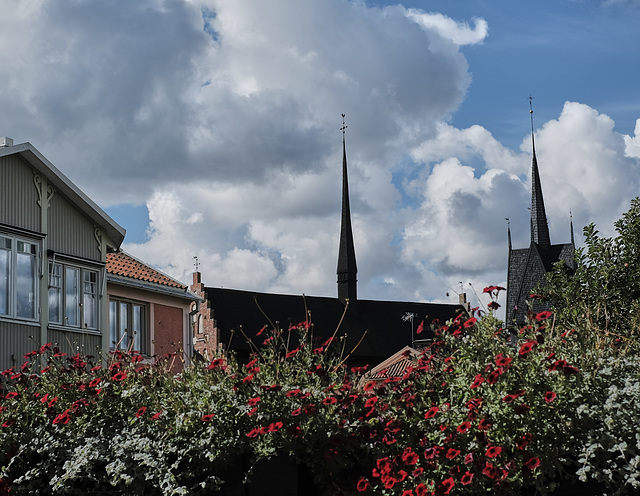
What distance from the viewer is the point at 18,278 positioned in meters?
16.3

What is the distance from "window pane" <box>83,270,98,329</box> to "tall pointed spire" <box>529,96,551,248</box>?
49943 mm

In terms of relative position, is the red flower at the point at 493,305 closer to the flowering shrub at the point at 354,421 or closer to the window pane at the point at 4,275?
the flowering shrub at the point at 354,421

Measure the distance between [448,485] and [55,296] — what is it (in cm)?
1334

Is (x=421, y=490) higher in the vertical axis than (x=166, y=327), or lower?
lower

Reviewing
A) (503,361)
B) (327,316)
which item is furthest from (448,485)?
(327,316)

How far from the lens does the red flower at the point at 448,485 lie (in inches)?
223

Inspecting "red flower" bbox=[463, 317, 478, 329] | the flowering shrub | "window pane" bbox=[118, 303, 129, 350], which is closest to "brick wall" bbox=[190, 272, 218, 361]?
"window pane" bbox=[118, 303, 129, 350]

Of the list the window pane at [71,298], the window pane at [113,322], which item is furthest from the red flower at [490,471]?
the window pane at [113,322]

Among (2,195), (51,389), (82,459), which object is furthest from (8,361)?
(82,459)

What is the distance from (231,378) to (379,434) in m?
1.35

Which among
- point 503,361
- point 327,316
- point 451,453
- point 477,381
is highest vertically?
A: point 327,316

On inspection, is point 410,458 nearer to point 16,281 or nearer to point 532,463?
point 532,463

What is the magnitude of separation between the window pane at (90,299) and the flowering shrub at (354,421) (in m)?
10.3

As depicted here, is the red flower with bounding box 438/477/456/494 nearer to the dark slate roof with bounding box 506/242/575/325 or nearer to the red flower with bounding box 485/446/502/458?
the red flower with bounding box 485/446/502/458
